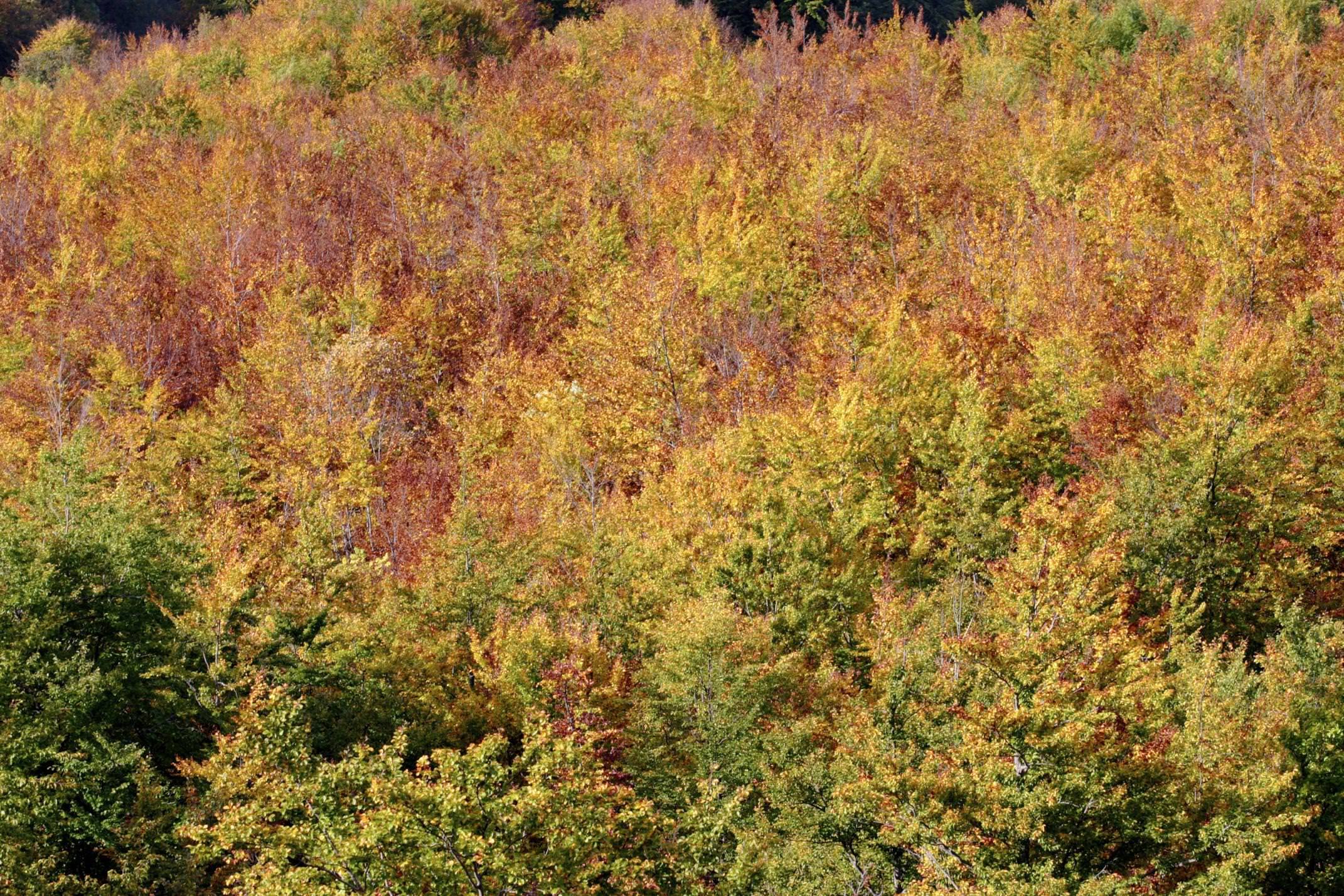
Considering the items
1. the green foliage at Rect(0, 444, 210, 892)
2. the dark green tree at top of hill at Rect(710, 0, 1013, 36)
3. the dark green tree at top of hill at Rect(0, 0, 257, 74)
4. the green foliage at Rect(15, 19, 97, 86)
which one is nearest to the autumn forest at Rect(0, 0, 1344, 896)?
the green foliage at Rect(0, 444, 210, 892)

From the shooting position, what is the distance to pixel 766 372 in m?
45.0

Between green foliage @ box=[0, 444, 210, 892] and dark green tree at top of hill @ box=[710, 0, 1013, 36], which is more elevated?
dark green tree at top of hill @ box=[710, 0, 1013, 36]

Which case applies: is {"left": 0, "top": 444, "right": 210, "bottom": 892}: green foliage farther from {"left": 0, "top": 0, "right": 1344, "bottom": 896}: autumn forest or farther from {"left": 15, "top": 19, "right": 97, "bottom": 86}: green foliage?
{"left": 15, "top": 19, "right": 97, "bottom": 86}: green foliage

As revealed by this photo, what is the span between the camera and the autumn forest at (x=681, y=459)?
20.8 metres

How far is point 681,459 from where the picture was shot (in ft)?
128

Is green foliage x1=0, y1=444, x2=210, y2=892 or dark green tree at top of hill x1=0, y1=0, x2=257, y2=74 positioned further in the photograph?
dark green tree at top of hill x1=0, y1=0, x2=257, y2=74

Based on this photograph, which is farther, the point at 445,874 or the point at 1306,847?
the point at 1306,847

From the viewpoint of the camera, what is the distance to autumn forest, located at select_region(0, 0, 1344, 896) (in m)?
20.8

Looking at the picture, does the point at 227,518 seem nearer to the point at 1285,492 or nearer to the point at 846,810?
the point at 846,810

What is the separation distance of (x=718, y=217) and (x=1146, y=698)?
32.7 metres

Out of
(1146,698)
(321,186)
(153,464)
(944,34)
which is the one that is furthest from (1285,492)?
(944,34)

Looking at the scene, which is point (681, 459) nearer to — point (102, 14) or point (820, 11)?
point (820, 11)

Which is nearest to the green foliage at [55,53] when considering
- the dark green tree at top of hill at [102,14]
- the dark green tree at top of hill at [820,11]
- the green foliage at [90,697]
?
the dark green tree at top of hill at [102,14]

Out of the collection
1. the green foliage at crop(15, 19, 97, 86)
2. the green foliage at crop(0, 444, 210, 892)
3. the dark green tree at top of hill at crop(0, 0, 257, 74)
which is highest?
the dark green tree at top of hill at crop(0, 0, 257, 74)
